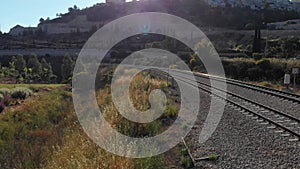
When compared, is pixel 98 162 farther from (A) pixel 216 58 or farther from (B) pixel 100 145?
(A) pixel 216 58

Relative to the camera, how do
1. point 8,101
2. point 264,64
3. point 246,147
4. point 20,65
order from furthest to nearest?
point 20,65, point 264,64, point 8,101, point 246,147

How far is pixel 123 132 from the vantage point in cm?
835

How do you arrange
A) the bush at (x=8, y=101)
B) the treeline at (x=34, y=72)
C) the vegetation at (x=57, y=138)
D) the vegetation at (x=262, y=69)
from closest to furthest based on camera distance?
the vegetation at (x=57, y=138) → the bush at (x=8, y=101) → the vegetation at (x=262, y=69) → the treeline at (x=34, y=72)

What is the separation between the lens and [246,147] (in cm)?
753

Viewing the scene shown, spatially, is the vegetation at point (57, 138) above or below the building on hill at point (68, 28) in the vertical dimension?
below

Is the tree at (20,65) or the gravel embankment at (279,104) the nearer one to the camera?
the gravel embankment at (279,104)

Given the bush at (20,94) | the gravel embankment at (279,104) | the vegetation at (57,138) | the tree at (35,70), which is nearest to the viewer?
the vegetation at (57,138)

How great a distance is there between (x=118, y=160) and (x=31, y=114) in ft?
46.1

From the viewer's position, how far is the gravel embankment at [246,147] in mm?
6520

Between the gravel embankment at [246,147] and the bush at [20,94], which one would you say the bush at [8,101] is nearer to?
the bush at [20,94]

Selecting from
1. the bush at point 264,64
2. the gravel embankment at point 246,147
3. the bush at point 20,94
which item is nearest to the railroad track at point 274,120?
the gravel embankment at point 246,147

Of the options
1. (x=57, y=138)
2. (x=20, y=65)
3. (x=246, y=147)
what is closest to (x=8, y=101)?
(x=57, y=138)

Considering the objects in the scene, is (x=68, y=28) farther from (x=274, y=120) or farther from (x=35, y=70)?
(x=274, y=120)

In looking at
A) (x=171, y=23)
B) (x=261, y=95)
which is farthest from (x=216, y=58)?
(x=171, y=23)
